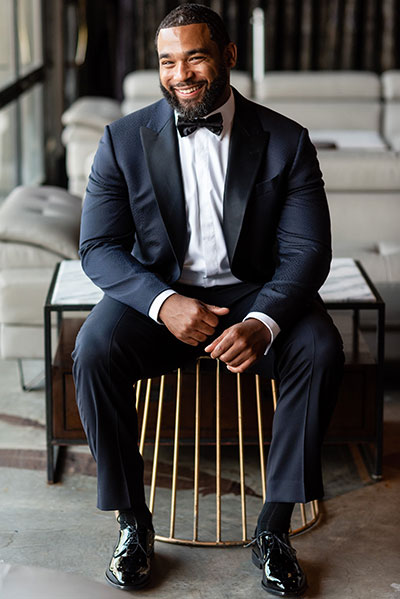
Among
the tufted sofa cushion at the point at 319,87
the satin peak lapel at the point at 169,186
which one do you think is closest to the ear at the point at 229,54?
the satin peak lapel at the point at 169,186

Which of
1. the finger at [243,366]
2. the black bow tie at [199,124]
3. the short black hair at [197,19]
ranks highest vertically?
the short black hair at [197,19]

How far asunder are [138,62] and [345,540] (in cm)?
656

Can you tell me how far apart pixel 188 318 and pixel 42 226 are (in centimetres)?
118

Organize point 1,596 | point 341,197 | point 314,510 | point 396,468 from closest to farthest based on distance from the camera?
point 1,596 → point 314,510 → point 396,468 → point 341,197

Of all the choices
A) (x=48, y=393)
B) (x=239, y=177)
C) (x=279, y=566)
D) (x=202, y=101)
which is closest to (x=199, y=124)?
(x=202, y=101)

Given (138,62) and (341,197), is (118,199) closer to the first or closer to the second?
(341,197)

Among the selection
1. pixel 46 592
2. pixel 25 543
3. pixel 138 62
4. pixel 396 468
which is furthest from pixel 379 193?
pixel 138 62

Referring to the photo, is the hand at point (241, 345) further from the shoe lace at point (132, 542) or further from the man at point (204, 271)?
the shoe lace at point (132, 542)

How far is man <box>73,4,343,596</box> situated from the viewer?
2166 mm

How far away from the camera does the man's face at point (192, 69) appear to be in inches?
89.8

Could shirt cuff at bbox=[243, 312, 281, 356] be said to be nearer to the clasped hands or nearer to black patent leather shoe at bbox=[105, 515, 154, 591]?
the clasped hands

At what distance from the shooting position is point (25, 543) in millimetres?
2328

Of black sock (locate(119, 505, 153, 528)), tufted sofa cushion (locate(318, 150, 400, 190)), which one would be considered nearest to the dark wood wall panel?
tufted sofa cushion (locate(318, 150, 400, 190))

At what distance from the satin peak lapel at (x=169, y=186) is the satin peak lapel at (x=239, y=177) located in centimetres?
11
